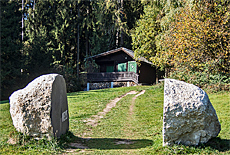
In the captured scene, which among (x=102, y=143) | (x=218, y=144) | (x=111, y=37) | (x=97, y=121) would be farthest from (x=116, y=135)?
(x=111, y=37)

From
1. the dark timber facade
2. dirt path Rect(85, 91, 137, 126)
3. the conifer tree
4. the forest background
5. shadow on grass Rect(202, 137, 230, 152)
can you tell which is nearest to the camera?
shadow on grass Rect(202, 137, 230, 152)

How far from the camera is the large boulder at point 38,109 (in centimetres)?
773

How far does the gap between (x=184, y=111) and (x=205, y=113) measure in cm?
63

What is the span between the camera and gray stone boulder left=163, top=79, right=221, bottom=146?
278 inches

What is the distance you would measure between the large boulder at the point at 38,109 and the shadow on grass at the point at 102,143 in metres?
0.63

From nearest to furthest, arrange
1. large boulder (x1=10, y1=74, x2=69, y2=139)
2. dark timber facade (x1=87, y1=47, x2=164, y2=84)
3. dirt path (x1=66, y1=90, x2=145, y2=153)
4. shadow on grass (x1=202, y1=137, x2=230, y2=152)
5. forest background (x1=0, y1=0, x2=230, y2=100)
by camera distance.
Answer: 1. shadow on grass (x1=202, y1=137, x2=230, y2=152)
2. large boulder (x1=10, y1=74, x2=69, y2=139)
3. dirt path (x1=66, y1=90, x2=145, y2=153)
4. forest background (x1=0, y1=0, x2=230, y2=100)
5. dark timber facade (x1=87, y1=47, x2=164, y2=84)

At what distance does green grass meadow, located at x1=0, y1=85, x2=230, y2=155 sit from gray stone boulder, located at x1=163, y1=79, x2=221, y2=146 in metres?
Answer: 0.27

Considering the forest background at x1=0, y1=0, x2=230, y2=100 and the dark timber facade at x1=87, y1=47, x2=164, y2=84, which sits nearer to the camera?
the forest background at x1=0, y1=0, x2=230, y2=100

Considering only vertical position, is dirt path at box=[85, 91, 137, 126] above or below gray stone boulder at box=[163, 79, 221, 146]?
below

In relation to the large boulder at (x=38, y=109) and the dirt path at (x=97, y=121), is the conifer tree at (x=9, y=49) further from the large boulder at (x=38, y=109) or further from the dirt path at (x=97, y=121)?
the large boulder at (x=38, y=109)

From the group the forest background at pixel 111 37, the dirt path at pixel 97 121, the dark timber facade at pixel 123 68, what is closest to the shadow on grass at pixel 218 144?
the dirt path at pixel 97 121

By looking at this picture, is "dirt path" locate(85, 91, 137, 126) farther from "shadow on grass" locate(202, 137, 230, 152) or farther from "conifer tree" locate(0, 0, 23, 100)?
"conifer tree" locate(0, 0, 23, 100)

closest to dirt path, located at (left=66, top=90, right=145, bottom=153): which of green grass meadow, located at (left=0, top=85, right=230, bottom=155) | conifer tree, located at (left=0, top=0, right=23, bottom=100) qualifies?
green grass meadow, located at (left=0, top=85, right=230, bottom=155)

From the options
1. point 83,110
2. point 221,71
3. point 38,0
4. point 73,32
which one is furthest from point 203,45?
point 38,0
